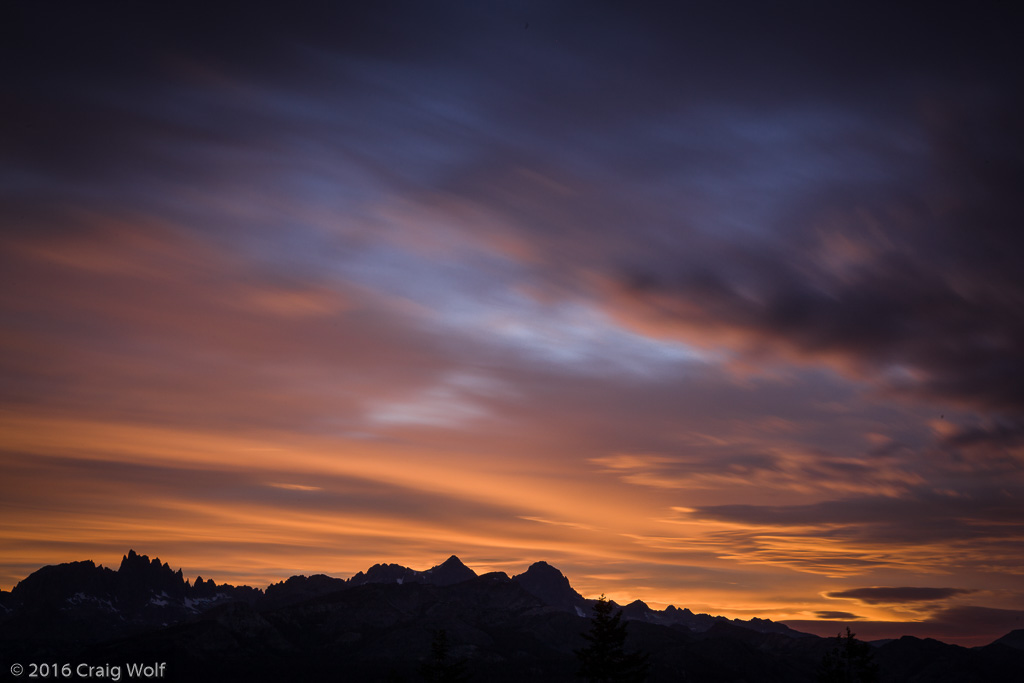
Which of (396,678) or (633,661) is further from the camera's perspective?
(396,678)

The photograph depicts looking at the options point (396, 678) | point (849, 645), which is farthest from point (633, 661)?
point (849, 645)

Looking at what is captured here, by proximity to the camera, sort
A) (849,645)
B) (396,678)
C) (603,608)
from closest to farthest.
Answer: (603,608), (396,678), (849,645)

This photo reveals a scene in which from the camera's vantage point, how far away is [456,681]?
12556 centimetres

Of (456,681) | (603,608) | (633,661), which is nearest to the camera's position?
(633,661)

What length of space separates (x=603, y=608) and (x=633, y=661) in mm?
10731

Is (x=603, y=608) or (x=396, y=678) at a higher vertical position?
(x=603, y=608)

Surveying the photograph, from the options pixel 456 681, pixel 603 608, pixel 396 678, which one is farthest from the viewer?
pixel 396 678

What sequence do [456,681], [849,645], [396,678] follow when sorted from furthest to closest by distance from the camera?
[849,645] < [396,678] < [456,681]

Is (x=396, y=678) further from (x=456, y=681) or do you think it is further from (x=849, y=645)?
(x=849, y=645)

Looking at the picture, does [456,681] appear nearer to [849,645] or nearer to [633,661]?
[633,661]

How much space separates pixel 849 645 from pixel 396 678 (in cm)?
9181

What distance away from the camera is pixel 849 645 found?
16862 cm

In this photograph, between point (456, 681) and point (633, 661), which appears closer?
point (633, 661)

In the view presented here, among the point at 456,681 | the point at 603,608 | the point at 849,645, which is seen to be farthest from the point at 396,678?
the point at 849,645
